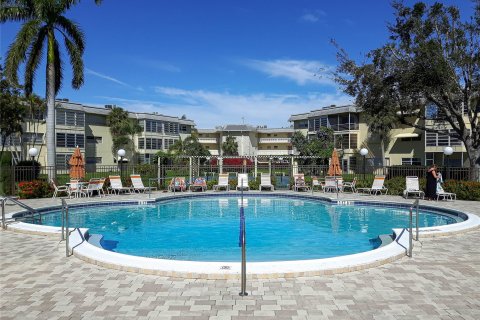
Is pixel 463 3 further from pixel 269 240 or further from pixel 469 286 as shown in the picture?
pixel 469 286

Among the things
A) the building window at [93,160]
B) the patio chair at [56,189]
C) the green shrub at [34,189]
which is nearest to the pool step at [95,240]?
the patio chair at [56,189]

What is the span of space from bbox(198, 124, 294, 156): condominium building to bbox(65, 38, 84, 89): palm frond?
4463 cm

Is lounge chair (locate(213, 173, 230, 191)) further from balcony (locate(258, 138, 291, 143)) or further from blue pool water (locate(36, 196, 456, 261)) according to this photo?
balcony (locate(258, 138, 291, 143))

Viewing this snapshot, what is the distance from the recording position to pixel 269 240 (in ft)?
34.3

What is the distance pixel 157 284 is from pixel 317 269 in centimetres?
244

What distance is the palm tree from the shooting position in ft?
64.0

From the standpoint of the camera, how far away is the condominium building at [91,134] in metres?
41.3

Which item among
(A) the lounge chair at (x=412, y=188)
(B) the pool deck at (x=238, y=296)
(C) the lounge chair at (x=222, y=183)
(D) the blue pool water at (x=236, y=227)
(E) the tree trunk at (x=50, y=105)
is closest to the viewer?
(B) the pool deck at (x=238, y=296)

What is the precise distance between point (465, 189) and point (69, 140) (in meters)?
41.4

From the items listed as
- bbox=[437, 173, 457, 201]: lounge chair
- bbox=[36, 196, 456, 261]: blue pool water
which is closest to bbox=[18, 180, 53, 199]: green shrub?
Answer: bbox=[36, 196, 456, 261]: blue pool water

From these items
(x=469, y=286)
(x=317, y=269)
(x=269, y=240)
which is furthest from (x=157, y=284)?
(x=269, y=240)

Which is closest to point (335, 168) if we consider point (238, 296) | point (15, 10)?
point (238, 296)

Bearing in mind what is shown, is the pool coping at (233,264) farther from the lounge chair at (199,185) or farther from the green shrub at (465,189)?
the lounge chair at (199,185)

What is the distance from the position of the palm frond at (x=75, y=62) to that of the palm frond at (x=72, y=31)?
289mm
